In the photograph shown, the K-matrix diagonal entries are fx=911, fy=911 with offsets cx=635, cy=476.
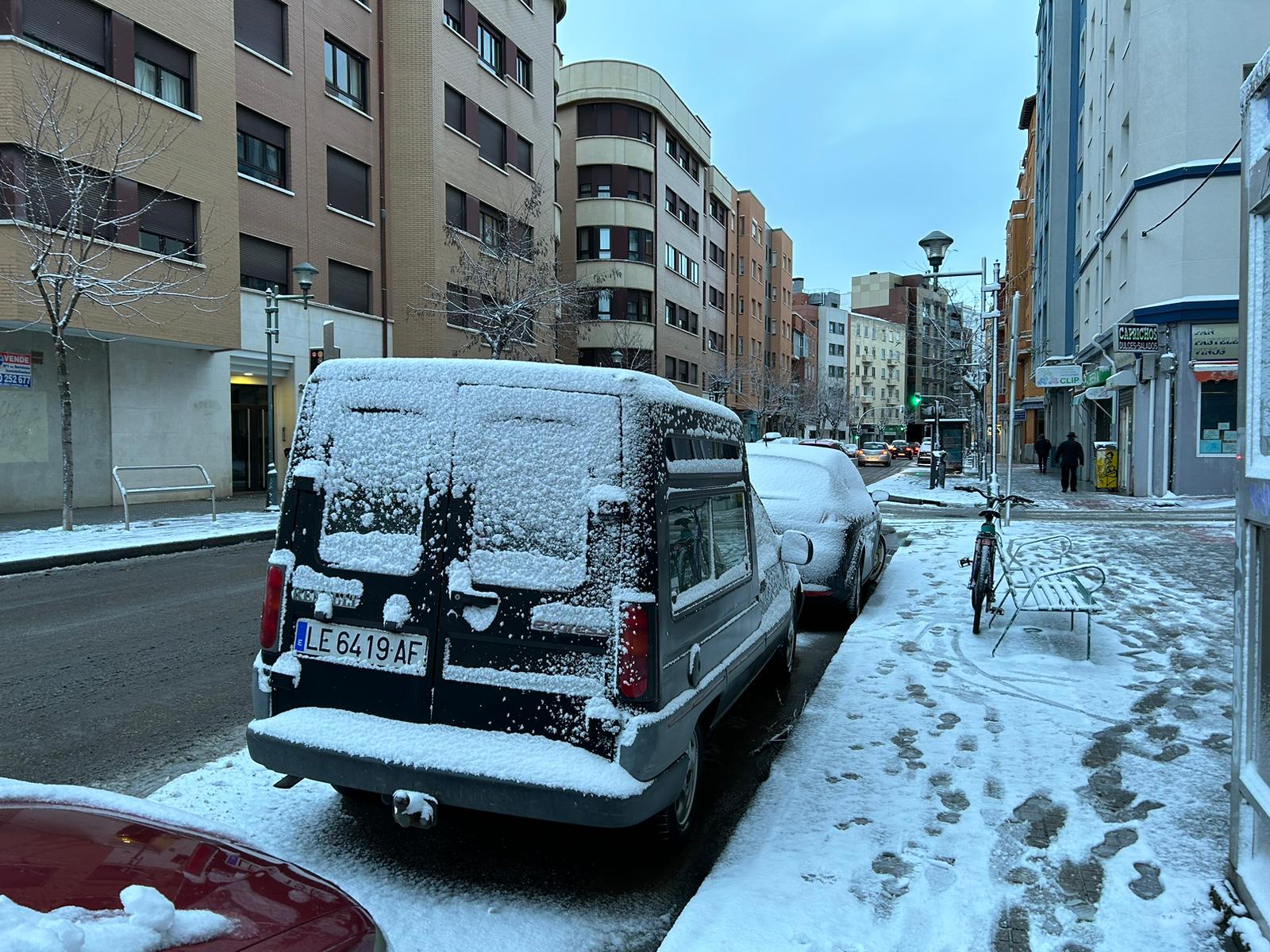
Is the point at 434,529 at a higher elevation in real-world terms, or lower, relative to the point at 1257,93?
lower

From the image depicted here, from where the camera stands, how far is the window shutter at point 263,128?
2228 cm

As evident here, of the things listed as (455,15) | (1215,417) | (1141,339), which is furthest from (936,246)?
(455,15)

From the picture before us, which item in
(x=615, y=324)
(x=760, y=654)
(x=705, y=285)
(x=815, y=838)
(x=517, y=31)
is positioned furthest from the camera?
(x=705, y=285)

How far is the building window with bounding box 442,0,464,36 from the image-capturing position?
28.8 metres

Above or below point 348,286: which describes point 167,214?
above

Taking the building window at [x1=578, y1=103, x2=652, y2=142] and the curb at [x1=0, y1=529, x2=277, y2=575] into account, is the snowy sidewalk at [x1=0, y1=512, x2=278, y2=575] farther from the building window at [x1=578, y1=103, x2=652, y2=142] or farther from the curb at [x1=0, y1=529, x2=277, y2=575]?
the building window at [x1=578, y1=103, x2=652, y2=142]

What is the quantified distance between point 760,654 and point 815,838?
129cm

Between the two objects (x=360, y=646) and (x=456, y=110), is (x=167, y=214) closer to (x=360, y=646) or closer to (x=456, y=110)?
(x=456, y=110)

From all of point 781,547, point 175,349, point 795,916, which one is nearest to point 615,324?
point 175,349

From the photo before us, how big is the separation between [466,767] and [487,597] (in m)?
0.56

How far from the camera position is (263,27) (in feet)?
74.8

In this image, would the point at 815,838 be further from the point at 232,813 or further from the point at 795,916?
the point at 232,813

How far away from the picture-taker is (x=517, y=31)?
33219 millimetres

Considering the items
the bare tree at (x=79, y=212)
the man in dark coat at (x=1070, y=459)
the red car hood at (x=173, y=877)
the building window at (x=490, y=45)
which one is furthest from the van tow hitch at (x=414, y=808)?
the building window at (x=490, y=45)
